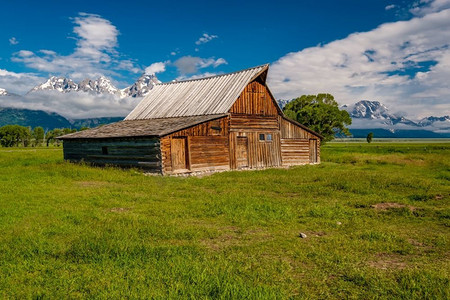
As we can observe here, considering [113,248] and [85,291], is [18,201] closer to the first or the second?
[113,248]

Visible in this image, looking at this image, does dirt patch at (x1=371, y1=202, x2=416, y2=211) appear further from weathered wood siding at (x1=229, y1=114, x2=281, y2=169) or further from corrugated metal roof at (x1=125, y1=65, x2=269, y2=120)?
corrugated metal roof at (x1=125, y1=65, x2=269, y2=120)

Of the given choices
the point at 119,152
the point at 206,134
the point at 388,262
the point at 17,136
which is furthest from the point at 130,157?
the point at 17,136

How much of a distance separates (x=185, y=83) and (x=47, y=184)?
809 inches

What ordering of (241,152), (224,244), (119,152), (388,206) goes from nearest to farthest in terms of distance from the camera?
(224,244) < (388,206) < (119,152) < (241,152)

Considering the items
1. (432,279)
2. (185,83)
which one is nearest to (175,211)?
(432,279)

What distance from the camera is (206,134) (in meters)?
24.8

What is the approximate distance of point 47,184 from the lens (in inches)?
659

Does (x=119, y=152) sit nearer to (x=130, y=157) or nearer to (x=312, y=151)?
(x=130, y=157)

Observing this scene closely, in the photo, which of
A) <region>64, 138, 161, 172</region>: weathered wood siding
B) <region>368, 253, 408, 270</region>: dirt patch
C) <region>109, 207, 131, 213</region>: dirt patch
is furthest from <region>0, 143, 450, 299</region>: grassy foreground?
<region>64, 138, 161, 172</region>: weathered wood siding

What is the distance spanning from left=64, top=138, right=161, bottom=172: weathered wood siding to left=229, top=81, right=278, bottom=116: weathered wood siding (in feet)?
24.4

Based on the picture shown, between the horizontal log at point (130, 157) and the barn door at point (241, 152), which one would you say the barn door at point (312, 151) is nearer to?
the barn door at point (241, 152)

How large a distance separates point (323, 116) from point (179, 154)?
4059 centimetres

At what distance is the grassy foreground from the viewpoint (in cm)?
546

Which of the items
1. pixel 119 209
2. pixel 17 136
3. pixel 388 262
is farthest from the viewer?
pixel 17 136
